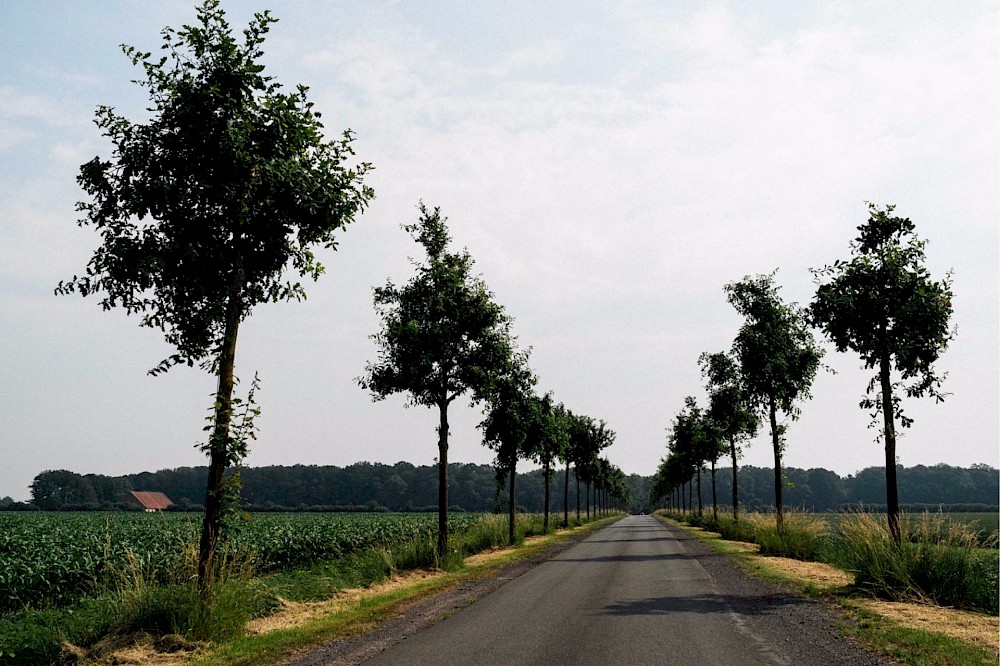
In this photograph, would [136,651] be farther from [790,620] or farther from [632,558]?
[632,558]

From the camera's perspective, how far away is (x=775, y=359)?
2995 cm

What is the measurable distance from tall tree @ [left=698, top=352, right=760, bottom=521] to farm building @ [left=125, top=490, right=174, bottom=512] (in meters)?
98.3

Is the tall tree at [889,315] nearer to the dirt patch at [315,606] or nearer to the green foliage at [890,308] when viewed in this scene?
the green foliage at [890,308]

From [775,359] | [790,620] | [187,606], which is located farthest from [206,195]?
[775,359]

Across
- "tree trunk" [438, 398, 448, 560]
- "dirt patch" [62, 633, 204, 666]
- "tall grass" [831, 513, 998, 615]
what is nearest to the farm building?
"tree trunk" [438, 398, 448, 560]

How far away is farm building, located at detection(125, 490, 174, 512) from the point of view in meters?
111

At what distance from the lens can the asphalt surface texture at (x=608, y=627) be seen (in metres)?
8.73

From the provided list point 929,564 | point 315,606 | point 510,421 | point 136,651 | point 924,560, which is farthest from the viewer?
point 510,421

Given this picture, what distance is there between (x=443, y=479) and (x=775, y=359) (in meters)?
15.9

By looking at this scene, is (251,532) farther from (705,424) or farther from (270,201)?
(705,424)

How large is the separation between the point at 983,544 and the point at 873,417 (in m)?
3.70

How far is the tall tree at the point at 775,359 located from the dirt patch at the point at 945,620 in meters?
17.8

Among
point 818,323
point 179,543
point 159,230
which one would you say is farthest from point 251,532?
point 818,323

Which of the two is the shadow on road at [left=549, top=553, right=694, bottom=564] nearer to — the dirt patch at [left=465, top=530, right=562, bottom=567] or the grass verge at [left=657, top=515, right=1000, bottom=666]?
the dirt patch at [left=465, top=530, right=562, bottom=567]
